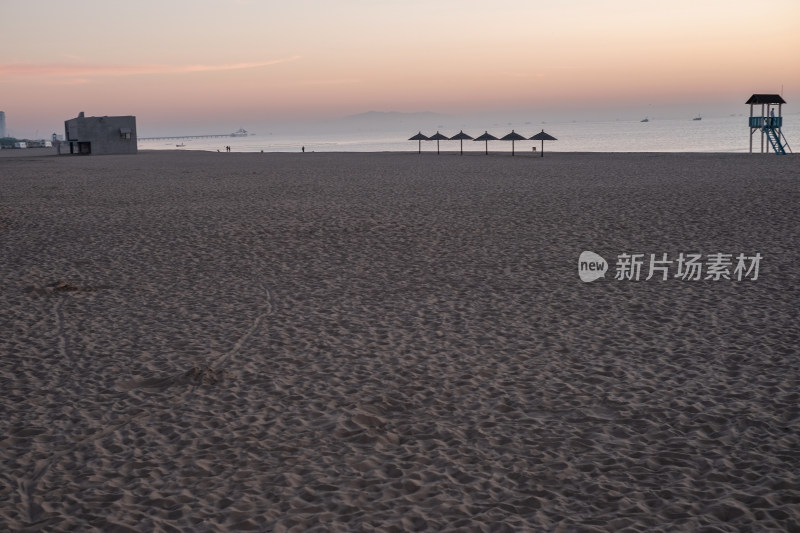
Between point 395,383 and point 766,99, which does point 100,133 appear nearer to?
point 766,99

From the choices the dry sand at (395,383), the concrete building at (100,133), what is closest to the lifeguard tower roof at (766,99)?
the dry sand at (395,383)

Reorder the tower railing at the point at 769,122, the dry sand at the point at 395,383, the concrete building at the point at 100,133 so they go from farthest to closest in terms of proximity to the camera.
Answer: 1. the concrete building at the point at 100,133
2. the tower railing at the point at 769,122
3. the dry sand at the point at 395,383

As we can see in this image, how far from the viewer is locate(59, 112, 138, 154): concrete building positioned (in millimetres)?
57506

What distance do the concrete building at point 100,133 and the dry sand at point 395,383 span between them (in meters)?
46.2

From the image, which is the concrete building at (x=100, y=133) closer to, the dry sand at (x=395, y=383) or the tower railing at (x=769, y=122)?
the dry sand at (x=395, y=383)

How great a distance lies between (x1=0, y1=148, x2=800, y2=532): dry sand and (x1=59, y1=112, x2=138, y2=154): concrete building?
46.2m

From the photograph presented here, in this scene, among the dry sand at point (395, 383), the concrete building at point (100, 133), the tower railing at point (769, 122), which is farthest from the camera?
the concrete building at point (100, 133)

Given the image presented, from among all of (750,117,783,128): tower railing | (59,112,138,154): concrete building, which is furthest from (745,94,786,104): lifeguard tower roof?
(59,112,138,154): concrete building

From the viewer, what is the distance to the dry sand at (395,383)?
4.80m

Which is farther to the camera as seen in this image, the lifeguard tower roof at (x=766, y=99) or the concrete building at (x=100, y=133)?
the concrete building at (x=100, y=133)

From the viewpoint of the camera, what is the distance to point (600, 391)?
6.67 meters

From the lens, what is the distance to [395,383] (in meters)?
6.98

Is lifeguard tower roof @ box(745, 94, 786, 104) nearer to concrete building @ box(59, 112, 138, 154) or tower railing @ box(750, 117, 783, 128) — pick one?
tower railing @ box(750, 117, 783, 128)

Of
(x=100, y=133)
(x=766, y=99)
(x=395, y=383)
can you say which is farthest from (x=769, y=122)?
(x=100, y=133)
